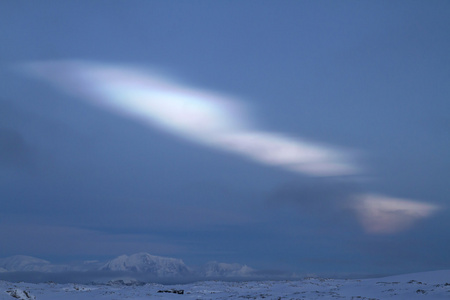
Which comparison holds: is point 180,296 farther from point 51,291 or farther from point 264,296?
point 51,291

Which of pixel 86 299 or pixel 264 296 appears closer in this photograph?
pixel 264 296

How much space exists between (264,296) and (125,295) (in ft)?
50.1

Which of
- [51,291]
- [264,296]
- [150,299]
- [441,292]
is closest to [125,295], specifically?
[150,299]

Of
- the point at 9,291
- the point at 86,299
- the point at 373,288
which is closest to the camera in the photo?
the point at 9,291

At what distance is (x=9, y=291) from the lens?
3491 centimetres

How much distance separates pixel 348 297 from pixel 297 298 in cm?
407

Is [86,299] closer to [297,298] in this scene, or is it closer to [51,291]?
[51,291]

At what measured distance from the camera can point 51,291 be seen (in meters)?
47.2

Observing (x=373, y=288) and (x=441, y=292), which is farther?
(x=373, y=288)

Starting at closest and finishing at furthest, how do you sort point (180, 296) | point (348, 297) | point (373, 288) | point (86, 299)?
point (348, 297)
point (373, 288)
point (86, 299)
point (180, 296)

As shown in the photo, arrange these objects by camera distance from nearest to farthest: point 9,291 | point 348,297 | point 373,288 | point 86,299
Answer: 1. point 348,297
2. point 9,291
3. point 373,288
4. point 86,299

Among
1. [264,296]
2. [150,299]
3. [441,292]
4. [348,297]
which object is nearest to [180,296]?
[150,299]

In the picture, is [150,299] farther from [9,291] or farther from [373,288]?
[373,288]

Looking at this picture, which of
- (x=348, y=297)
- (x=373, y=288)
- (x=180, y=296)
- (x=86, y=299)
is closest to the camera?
(x=348, y=297)
